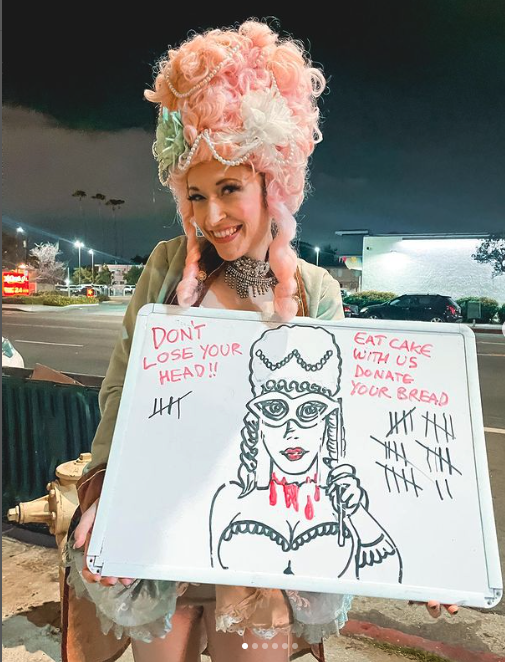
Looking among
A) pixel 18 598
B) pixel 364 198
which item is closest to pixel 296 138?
pixel 364 198

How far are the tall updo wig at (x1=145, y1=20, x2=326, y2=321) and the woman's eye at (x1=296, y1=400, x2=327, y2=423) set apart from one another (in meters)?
0.19

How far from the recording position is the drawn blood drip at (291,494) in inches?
35.2

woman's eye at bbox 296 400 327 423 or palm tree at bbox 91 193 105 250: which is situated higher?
palm tree at bbox 91 193 105 250

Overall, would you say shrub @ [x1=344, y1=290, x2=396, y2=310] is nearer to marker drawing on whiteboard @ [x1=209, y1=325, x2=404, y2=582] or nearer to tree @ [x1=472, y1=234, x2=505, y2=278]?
tree @ [x1=472, y1=234, x2=505, y2=278]

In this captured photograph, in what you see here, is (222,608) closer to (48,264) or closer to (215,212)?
(215,212)

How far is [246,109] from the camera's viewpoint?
100cm

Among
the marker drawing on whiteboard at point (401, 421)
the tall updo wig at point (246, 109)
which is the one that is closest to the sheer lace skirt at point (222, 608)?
the marker drawing on whiteboard at point (401, 421)

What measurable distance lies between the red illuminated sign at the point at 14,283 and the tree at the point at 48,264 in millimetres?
68

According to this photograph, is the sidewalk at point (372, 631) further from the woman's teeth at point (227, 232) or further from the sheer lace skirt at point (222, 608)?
the woman's teeth at point (227, 232)

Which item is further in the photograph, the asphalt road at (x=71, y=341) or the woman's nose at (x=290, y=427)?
the asphalt road at (x=71, y=341)

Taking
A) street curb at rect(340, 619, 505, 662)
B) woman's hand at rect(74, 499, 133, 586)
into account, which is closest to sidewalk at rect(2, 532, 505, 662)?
street curb at rect(340, 619, 505, 662)

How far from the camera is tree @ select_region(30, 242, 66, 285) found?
8.09ft

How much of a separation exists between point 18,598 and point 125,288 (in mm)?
1397

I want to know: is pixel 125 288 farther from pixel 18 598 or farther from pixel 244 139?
pixel 18 598
